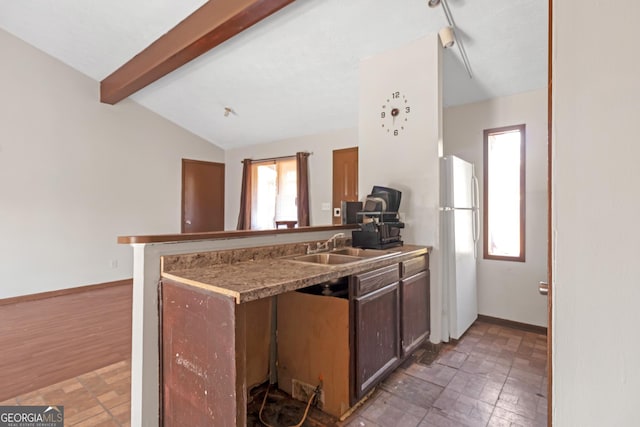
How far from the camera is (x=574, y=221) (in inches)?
21.3

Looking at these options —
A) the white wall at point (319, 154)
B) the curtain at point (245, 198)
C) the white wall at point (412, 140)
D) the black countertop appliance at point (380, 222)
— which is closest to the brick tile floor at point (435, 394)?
the white wall at point (412, 140)

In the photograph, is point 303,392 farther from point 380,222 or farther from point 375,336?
point 380,222

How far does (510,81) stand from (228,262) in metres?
3.29

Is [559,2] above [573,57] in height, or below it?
above

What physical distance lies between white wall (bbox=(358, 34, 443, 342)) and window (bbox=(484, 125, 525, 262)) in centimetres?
111

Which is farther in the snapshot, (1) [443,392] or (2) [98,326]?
(2) [98,326]

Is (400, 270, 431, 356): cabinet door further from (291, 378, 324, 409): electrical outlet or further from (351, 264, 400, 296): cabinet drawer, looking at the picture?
(291, 378, 324, 409): electrical outlet

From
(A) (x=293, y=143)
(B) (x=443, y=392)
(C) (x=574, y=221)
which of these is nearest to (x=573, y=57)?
(C) (x=574, y=221)

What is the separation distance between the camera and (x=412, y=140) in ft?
9.59

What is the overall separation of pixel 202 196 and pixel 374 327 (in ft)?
17.0

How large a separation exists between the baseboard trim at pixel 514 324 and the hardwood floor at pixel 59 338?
3675mm

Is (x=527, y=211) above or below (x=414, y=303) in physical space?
above

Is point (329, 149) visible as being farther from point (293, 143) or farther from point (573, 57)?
point (573, 57)

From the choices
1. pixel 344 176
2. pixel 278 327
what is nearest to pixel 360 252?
pixel 278 327
